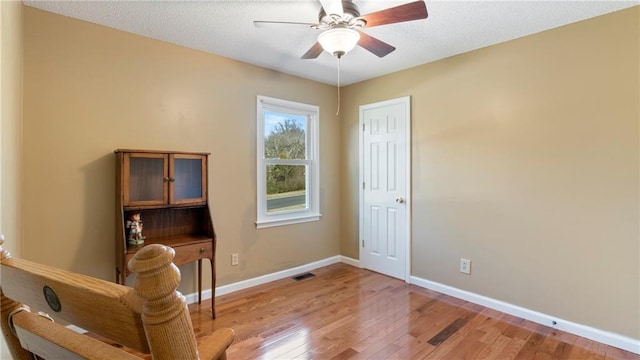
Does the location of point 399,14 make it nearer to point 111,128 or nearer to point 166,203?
point 166,203

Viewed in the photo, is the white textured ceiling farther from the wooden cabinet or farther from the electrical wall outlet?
the electrical wall outlet

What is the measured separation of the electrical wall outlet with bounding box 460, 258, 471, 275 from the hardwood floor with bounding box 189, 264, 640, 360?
300 millimetres

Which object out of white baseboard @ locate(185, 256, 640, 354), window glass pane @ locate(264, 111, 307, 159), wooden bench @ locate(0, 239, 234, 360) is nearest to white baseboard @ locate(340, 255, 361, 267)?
white baseboard @ locate(185, 256, 640, 354)

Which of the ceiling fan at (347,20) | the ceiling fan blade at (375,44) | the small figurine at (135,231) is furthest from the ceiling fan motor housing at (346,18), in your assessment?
the small figurine at (135,231)

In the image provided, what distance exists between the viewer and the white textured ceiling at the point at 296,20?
2275 millimetres

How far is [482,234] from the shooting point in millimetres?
3092

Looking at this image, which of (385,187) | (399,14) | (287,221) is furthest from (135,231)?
(385,187)

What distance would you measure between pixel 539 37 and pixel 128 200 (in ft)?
12.0

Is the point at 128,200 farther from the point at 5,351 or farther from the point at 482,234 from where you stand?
the point at 482,234

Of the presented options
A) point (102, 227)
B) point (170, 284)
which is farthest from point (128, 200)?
point (170, 284)

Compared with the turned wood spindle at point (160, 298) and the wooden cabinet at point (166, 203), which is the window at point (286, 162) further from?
the turned wood spindle at point (160, 298)

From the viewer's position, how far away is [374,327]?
103 inches

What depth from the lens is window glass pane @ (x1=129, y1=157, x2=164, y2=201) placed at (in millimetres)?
2576

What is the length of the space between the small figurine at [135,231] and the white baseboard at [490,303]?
82 centimetres
